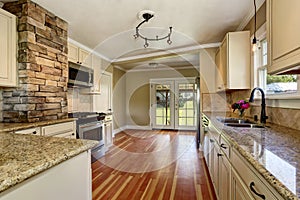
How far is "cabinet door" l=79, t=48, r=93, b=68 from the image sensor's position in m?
3.81

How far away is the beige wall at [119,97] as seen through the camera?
629cm

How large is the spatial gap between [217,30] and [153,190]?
2.81 meters

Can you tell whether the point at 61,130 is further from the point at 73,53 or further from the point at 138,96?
the point at 138,96

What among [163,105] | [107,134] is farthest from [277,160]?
[163,105]

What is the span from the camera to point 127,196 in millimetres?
2234

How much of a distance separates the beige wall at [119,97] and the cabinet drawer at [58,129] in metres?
3.51

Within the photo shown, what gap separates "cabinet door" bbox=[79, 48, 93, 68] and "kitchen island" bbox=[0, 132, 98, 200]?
2.85 meters

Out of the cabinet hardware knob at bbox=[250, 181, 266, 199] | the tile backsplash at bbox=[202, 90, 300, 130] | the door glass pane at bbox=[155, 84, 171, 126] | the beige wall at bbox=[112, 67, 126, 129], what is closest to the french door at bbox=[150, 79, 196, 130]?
the door glass pane at bbox=[155, 84, 171, 126]

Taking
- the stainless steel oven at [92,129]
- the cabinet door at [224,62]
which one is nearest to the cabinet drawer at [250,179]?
the cabinet door at [224,62]

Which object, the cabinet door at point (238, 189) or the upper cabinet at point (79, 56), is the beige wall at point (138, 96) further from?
the cabinet door at point (238, 189)

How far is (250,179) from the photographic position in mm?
951

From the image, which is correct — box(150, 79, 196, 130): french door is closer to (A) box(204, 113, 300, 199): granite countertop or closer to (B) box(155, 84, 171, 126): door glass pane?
(B) box(155, 84, 171, 126): door glass pane

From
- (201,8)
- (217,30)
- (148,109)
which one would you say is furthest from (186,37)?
(148,109)

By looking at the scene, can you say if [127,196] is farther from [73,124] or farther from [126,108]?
[126,108]
